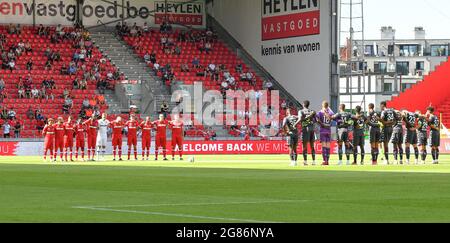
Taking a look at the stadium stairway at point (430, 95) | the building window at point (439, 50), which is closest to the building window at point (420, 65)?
the building window at point (439, 50)

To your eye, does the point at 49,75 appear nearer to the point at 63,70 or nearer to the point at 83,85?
the point at 63,70

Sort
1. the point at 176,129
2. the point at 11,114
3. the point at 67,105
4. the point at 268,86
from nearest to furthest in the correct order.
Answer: the point at 176,129 < the point at 11,114 < the point at 67,105 < the point at 268,86

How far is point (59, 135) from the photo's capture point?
5044cm

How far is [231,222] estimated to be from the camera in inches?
628

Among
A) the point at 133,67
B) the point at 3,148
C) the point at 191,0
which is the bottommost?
the point at 3,148

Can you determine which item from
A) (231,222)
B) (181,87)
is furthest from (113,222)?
(181,87)

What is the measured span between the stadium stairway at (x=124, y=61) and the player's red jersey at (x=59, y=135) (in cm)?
1707

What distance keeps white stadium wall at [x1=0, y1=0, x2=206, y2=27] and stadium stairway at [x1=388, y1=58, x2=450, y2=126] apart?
16.9 meters

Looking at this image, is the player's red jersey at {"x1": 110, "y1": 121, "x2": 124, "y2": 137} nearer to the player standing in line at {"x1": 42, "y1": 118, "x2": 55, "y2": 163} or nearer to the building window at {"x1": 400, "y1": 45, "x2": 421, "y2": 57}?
the player standing in line at {"x1": 42, "y1": 118, "x2": 55, "y2": 163}

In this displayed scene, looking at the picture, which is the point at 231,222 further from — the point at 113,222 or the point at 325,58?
the point at 325,58

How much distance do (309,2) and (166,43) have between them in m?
11.3

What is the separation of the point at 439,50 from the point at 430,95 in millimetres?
66208

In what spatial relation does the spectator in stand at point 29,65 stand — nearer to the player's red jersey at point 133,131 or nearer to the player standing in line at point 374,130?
the player's red jersey at point 133,131

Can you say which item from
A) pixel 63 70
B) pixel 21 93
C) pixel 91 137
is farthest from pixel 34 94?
pixel 91 137
